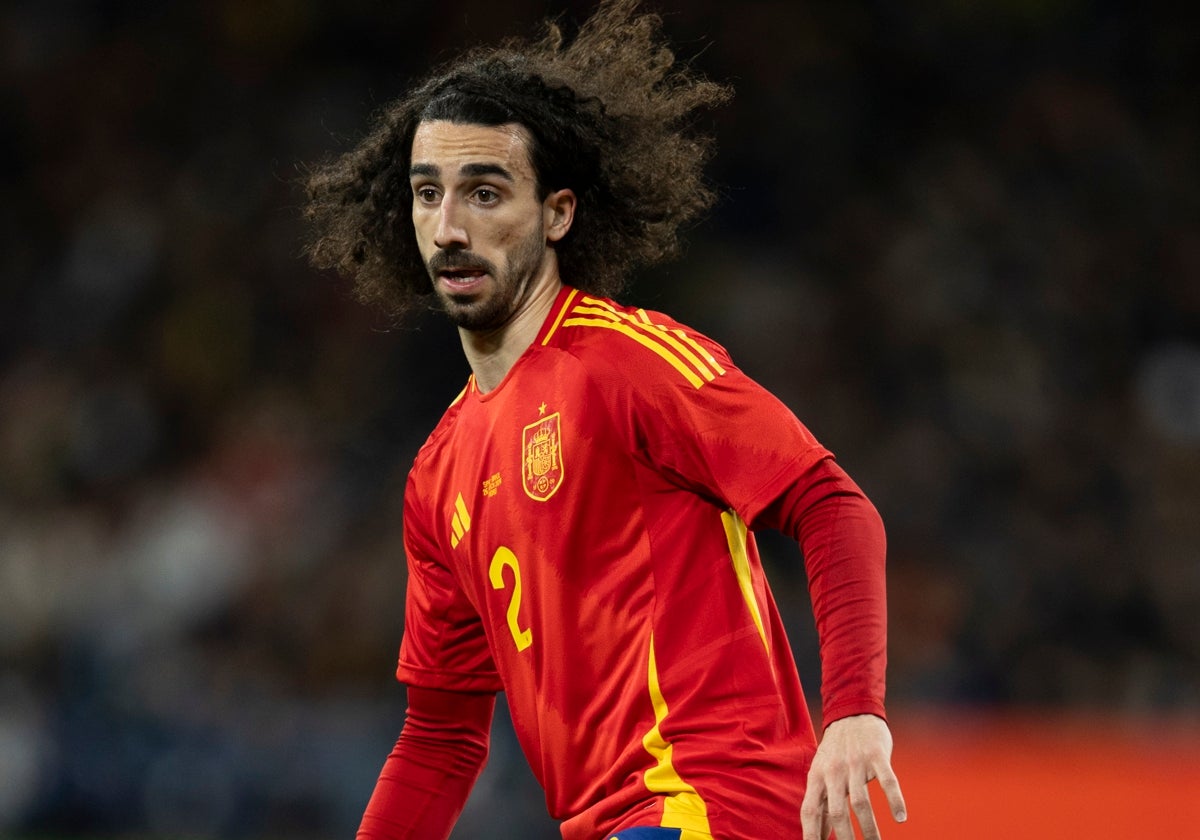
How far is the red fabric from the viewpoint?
3934 millimetres

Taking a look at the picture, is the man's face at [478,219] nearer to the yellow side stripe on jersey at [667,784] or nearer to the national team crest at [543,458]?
the national team crest at [543,458]

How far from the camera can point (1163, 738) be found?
718 centimetres

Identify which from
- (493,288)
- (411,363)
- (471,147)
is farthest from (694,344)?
(411,363)

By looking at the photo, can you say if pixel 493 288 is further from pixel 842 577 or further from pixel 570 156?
pixel 842 577

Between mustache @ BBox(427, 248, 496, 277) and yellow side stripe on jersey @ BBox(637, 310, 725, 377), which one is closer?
yellow side stripe on jersey @ BBox(637, 310, 725, 377)

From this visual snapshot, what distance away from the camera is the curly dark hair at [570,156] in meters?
3.77

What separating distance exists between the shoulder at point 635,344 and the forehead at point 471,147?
1.15ft

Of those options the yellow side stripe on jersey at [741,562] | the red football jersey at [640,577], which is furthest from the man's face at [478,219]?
the yellow side stripe on jersey at [741,562]

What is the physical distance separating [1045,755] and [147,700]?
5023 mm

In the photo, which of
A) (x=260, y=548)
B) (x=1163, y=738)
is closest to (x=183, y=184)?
(x=260, y=548)

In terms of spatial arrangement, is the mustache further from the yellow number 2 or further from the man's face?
the yellow number 2

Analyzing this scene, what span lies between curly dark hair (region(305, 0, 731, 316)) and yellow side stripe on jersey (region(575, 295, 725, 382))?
334 millimetres

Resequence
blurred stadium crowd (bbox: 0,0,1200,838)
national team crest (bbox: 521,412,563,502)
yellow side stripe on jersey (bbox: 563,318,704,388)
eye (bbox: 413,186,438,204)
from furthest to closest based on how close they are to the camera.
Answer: blurred stadium crowd (bbox: 0,0,1200,838) < eye (bbox: 413,186,438,204) < national team crest (bbox: 521,412,563,502) < yellow side stripe on jersey (bbox: 563,318,704,388)

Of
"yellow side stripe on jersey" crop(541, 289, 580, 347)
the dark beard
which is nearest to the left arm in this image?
"yellow side stripe on jersey" crop(541, 289, 580, 347)
